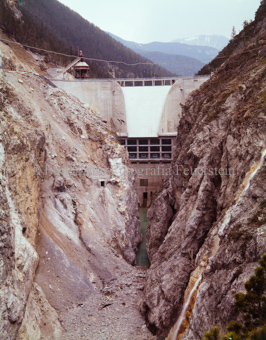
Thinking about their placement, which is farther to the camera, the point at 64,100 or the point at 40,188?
the point at 64,100

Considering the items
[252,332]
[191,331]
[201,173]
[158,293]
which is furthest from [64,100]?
[252,332]

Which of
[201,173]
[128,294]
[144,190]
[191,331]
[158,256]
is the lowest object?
[144,190]

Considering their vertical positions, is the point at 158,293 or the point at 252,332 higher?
the point at 252,332

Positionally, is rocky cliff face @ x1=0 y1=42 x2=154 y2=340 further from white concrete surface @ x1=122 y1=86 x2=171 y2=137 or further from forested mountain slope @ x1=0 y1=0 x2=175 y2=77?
forested mountain slope @ x1=0 y1=0 x2=175 y2=77

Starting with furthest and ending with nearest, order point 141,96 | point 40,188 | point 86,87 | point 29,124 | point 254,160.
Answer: point 141,96, point 86,87, point 29,124, point 40,188, point 254,160

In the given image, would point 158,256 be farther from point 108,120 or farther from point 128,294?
point 108,120

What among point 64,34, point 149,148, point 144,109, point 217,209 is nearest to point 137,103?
point 144,109

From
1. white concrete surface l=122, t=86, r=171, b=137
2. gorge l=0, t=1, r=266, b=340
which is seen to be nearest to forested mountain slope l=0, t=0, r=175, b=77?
white concrete surface l=122, t=86, r=171, b=137
